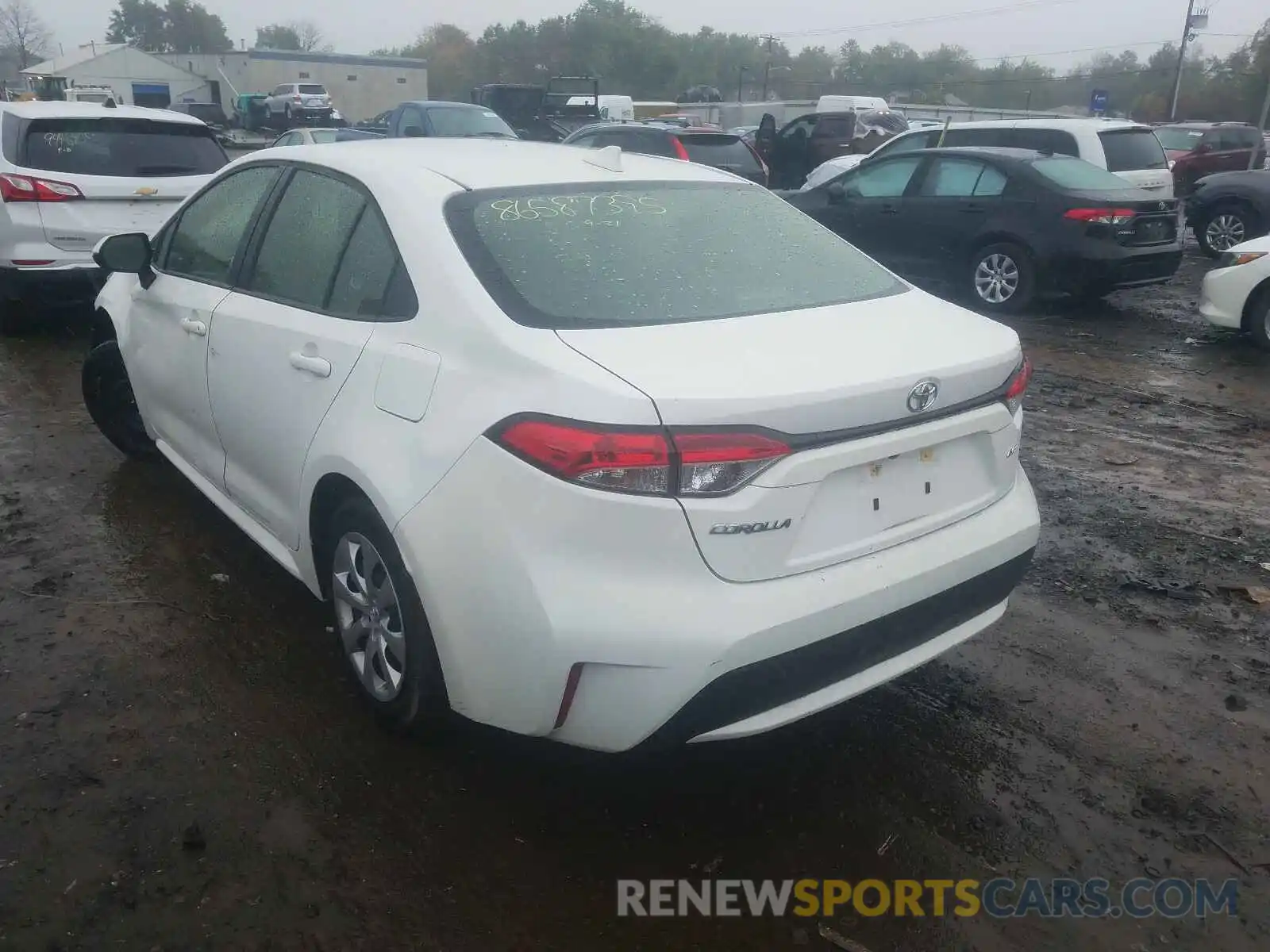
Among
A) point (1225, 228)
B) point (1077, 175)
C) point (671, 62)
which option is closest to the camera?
point (1077, 175)

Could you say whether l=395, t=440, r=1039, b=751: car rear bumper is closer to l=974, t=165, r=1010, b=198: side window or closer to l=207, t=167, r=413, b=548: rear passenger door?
l=207, t=167, r=413, b=548: rear passenger door

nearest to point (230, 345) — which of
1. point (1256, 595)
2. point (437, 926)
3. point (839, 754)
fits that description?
point (437, 926)

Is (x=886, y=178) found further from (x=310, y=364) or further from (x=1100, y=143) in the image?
(x=310, y=364)

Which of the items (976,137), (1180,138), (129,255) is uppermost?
(976,137)

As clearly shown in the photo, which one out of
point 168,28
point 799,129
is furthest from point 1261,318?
point 168,28

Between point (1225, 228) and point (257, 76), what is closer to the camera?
point (1225, 228)

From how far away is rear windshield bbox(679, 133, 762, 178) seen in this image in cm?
1402

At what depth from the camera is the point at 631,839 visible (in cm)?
269

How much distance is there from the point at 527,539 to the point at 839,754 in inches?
50.8

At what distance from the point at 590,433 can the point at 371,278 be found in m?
1.11

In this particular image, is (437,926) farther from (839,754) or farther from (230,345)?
(230,345)

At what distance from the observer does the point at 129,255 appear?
4.21m

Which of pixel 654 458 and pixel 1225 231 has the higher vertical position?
pixel 654 458
